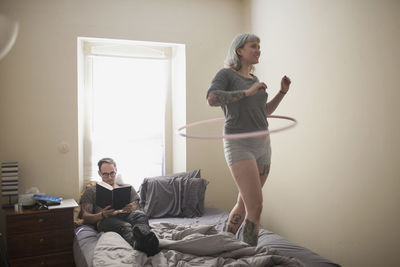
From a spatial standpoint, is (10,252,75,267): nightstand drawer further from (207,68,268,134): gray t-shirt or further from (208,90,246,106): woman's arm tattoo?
(208,90,246,106): woman's arm tattoo

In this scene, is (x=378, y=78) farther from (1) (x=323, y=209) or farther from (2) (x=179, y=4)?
(2) (x=179, y=4)

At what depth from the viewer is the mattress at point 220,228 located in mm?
2145

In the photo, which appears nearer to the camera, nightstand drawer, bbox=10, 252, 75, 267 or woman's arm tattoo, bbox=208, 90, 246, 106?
woman's arm tattoo, bbox=208, 90, 246, 106

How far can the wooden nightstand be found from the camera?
2.90 m

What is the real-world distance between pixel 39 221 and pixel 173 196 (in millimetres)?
1161

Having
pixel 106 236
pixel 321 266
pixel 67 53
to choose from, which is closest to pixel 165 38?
pixel 67 53

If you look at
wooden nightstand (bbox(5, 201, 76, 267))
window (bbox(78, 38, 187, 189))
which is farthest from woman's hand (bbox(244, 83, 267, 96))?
window (bbox(78, 38, 187, 189))

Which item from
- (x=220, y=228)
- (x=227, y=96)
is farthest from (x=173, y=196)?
(x=227, y=96)

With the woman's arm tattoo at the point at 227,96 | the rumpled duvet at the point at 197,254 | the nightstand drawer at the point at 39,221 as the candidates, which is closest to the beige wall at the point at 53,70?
the nightstand drawer at the point at 39,221

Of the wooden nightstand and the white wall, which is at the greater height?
the white wall

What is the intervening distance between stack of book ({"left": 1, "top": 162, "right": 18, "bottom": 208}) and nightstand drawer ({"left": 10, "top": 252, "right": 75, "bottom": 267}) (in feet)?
1.60

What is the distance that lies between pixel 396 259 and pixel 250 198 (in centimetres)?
101

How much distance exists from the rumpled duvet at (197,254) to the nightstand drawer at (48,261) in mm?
989

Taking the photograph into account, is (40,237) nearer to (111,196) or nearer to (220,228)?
(111,196)
